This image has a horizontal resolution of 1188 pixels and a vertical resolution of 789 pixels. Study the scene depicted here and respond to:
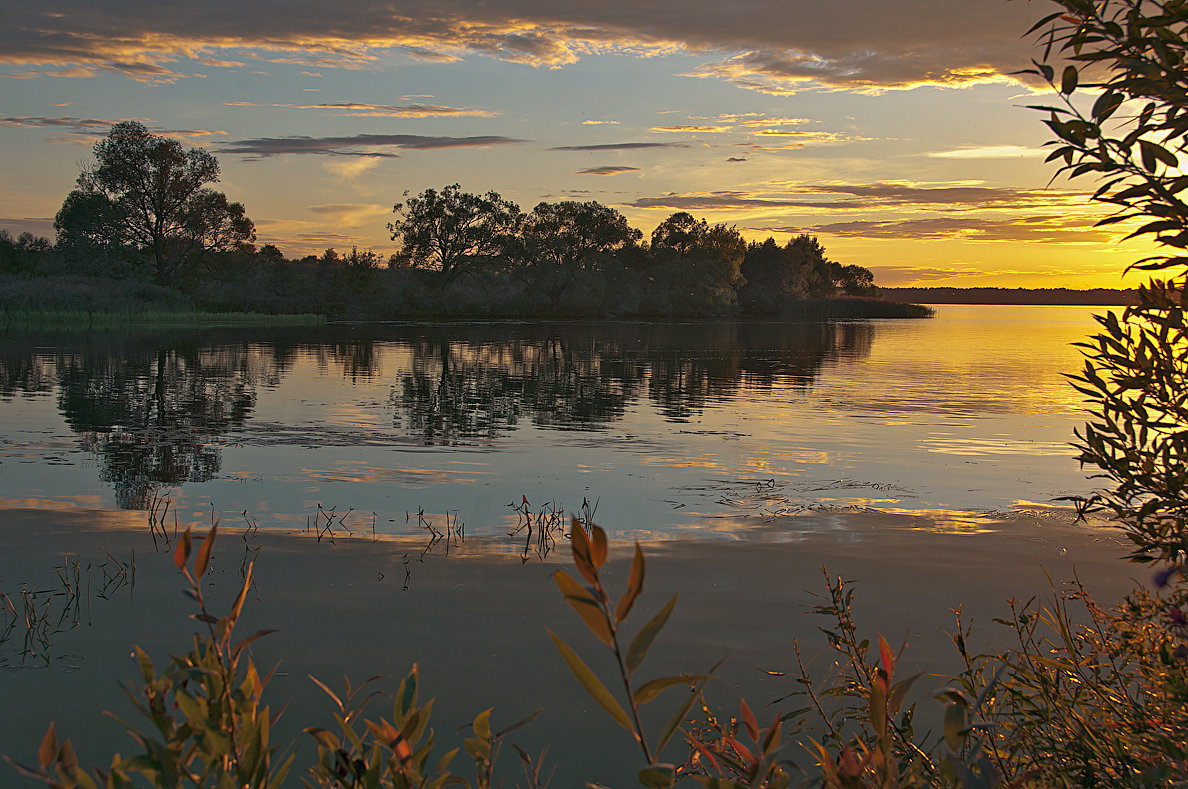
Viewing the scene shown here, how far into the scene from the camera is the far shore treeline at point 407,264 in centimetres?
7650

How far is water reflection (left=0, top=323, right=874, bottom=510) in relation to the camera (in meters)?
16.3

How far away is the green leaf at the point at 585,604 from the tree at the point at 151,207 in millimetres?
87631

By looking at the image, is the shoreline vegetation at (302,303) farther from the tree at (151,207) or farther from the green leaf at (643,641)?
the green leaf at (643,641)

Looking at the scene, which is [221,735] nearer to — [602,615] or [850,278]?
[602,615]

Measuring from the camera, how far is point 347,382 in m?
26.9

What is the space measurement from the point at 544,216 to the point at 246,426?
9124 cm

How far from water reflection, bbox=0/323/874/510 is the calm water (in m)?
0.11

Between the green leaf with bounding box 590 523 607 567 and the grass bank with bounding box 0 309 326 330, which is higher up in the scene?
the green leaf with bounding box 590 523 607 567

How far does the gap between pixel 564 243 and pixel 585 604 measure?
107 meters

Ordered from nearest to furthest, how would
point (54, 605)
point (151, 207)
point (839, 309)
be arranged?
point (54, 605)
point (151, 207)
point (839, 309)

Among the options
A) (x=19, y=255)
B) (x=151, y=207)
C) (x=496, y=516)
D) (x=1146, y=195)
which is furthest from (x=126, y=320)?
(x=1146, y=195)

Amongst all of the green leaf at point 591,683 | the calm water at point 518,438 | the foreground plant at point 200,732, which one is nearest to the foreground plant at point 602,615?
the green leaf at point 591,683

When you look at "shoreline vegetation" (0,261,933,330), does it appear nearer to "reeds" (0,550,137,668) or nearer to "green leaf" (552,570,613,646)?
"reeds" (0,550,137,668)

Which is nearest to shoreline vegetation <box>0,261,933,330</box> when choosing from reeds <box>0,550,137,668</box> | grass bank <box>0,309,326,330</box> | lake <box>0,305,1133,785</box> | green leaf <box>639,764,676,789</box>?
grass bank <box>0,309,326,330</box>
